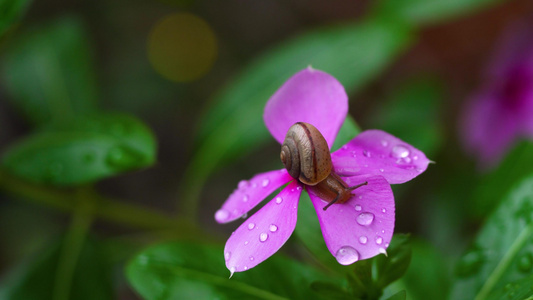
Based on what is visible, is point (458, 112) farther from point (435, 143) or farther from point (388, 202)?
point (388, 202)

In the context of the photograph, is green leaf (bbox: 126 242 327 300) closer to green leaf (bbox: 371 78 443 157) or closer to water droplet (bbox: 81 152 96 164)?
water droplet (bbox: 81 152 96 164)

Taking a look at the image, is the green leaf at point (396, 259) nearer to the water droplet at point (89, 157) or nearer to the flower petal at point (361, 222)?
the flower petal at point (361, 222)

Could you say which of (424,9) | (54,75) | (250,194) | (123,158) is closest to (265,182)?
(250,194)

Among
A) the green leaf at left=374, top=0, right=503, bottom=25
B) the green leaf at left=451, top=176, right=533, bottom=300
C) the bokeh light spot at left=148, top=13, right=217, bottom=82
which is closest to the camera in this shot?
the green leaf at left=451, top=176, right=533, bottom=300

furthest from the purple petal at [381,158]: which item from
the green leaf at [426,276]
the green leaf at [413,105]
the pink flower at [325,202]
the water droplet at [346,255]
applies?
→ the green leaf at [413,105]

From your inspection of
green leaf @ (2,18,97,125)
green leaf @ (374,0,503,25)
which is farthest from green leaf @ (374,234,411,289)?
green leaf @ (2,18,97,125)

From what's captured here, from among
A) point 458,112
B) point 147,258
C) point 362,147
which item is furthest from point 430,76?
point 147,258
